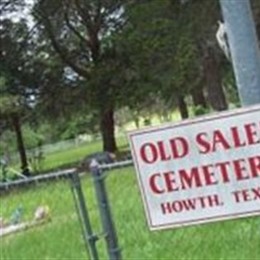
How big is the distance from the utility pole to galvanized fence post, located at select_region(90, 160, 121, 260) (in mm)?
1012

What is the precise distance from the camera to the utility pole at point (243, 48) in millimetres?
5453

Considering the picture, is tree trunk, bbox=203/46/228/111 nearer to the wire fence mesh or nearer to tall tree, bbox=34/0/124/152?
tall tree, bbox=34/0/124/152

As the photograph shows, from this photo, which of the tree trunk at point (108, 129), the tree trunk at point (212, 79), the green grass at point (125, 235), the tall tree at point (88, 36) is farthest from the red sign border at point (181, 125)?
the tree trunk at point (108, 129)

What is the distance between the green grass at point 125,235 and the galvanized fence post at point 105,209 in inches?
63.3

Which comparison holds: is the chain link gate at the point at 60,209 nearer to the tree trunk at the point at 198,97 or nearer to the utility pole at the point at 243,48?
the utility pole at the point at 243,48

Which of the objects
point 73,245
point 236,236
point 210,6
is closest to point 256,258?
point 236,236

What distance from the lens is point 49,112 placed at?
42.5m

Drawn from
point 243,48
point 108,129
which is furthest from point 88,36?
point 243,48

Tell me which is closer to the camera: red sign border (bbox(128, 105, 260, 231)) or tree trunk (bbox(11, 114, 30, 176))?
red sign border (bbox(128, 105, 260, 231))

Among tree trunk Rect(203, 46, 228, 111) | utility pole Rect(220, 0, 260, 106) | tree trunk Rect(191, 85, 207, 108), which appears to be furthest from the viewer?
tree trunk Rect(191, 85, 207, 108)

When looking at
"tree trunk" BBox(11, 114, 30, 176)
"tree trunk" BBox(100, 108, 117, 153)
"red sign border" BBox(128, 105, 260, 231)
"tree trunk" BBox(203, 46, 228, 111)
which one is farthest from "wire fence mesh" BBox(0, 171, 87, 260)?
"tree trunk" BBox(100, 108, 117, 153)

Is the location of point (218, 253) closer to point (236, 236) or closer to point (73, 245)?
point (236, 236)

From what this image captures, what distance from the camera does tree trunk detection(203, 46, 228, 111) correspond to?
3006cm

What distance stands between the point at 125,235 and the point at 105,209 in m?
4.58
